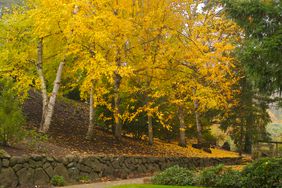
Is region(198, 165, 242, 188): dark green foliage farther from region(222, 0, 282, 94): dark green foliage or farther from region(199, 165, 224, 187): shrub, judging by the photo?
region(222, 0, 282, 94): dark green foliage

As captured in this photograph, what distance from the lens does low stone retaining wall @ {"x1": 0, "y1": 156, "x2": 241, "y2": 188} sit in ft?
29.4

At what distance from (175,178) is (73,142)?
4486 millimetres

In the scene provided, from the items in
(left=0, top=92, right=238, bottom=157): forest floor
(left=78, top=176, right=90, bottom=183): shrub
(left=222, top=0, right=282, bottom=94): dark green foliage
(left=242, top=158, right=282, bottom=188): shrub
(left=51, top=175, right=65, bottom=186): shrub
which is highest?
(left=222, top=0, right=282, bottom=94): dark green foliage

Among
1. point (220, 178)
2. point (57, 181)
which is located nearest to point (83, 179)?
point (57, 181)

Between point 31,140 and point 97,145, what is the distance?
3199 millimetres

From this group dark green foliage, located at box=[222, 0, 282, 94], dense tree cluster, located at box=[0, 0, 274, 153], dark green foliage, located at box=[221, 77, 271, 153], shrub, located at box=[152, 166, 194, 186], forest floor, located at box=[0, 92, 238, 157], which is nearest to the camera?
dark green foliage, located at box=[222, 0, 282, 94]

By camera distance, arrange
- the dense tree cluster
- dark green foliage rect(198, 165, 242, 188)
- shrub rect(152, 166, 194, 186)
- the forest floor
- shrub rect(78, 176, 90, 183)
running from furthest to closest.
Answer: the dense tree cluster → the forest floor → shrub rect(78, 176, 90, 183) → shrub rect(152, 166, 194, 186) → dark green foliage rect(198, 165, 242, 188)

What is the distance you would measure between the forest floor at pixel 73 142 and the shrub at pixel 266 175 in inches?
217

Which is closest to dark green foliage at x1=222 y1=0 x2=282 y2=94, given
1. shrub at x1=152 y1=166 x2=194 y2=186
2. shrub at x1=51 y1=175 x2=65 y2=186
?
shrub at x1=152 y1=166 x2=194 y2=186

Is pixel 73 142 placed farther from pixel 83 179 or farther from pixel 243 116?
pixel 243 116

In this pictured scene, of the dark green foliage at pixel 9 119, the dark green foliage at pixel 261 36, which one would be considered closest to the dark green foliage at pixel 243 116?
the dark green foliage at pixel 261 36

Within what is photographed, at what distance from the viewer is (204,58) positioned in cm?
1388

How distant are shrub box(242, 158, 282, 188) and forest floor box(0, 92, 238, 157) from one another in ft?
18.1

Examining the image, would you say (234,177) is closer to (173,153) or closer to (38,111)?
(173,153)
